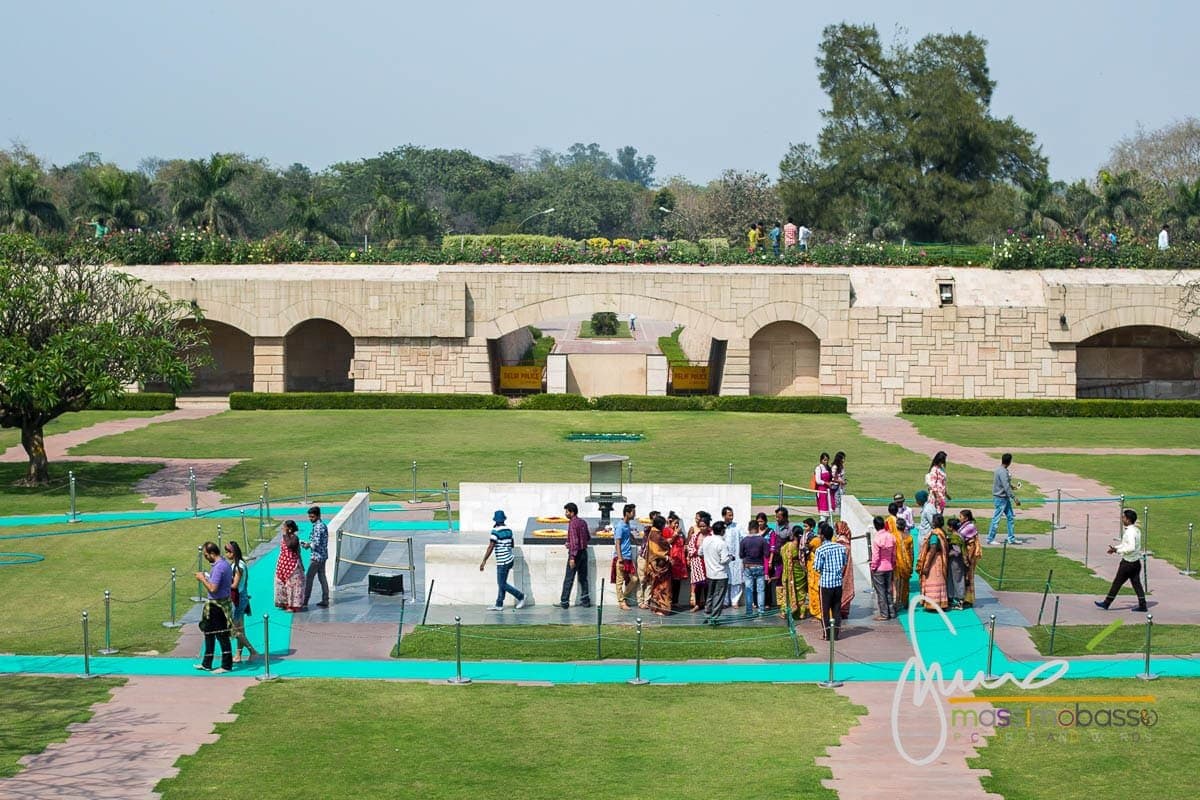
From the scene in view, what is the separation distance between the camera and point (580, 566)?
20.7 m

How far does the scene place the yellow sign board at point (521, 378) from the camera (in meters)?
47.2

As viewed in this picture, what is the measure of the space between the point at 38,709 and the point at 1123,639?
13.0 metres

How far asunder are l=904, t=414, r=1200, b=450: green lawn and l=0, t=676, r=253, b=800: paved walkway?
2368 cm

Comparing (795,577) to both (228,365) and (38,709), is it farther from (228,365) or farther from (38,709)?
(228,365)

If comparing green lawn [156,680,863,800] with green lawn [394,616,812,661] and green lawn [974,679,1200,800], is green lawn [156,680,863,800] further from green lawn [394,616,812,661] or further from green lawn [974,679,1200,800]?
green lawn [974,679,1200,800]

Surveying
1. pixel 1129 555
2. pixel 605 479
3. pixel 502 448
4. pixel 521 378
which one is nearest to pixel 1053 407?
pixel 521 378

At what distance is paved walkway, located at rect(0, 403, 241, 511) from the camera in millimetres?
29438

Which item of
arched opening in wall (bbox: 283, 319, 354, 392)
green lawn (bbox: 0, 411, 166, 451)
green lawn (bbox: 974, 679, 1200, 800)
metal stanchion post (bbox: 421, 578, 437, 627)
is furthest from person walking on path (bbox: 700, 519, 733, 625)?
arched opening in wall (bbox: 283, 319, 354, 392)

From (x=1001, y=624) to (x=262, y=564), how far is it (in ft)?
37.5

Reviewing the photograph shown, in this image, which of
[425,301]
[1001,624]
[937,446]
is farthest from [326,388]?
[1001,624]

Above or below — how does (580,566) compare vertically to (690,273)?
below

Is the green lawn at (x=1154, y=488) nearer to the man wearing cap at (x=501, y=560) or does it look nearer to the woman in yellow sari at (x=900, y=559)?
the woman in yellow sari at (x=900, y=559)

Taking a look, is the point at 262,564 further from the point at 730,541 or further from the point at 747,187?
the point at 747,187

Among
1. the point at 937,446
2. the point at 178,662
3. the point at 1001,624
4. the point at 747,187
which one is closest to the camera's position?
the point at 178,662
